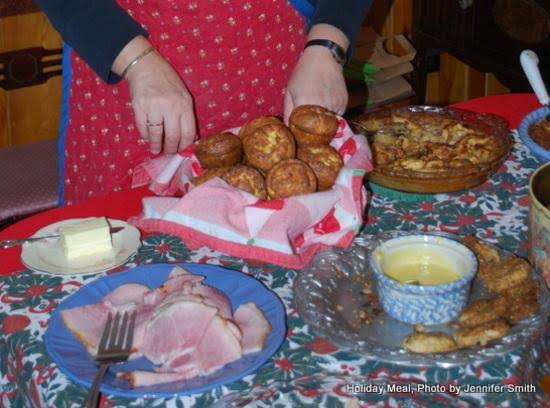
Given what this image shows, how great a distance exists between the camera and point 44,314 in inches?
38.6

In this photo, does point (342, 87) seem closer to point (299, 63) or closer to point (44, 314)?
point (299, 63)

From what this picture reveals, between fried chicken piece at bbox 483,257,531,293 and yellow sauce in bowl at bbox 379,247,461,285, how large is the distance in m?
0.05

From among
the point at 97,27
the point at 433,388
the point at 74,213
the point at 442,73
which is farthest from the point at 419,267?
the point at 442,73

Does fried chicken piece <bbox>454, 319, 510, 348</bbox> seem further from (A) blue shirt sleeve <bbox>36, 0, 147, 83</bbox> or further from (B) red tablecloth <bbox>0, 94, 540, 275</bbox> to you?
(A) blue shirt sleeve <bbox>36, 0, 147, 83</bbox>

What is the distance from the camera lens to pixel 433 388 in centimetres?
81

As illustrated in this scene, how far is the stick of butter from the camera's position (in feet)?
3.56

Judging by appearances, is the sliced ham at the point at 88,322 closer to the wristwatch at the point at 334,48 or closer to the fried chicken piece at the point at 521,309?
the fried chicken piece at the point at 521,309

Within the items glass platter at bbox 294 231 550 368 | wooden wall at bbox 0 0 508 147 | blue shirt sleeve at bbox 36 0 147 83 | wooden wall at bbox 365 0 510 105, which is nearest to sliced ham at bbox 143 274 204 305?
glass platter at bbox 294 231 550 368

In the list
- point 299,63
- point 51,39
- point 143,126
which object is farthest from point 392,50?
point 143,126

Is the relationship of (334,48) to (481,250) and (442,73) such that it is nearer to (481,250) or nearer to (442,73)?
(481,250)

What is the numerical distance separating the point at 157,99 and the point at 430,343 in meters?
0.59

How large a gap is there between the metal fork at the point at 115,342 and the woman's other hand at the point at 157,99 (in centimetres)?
42

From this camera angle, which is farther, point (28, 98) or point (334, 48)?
point (28, 98)

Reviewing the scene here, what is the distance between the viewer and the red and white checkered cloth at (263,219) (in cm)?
102
